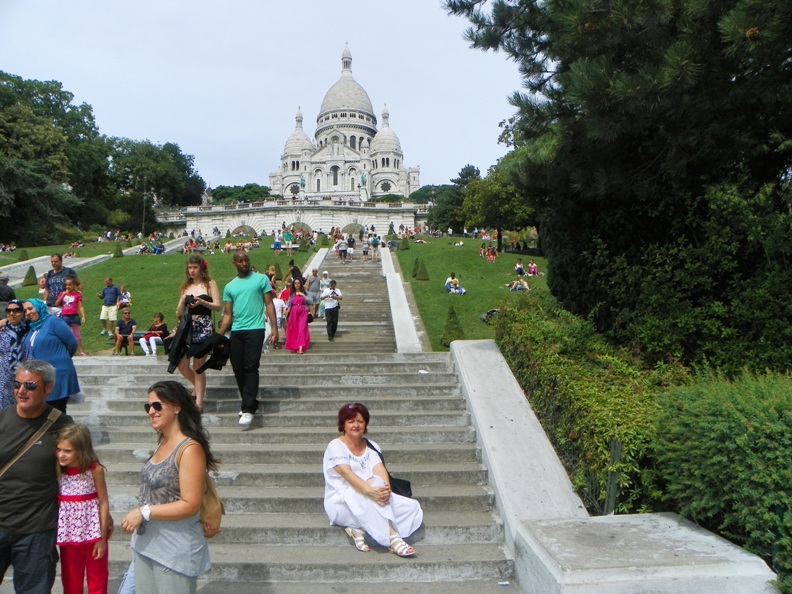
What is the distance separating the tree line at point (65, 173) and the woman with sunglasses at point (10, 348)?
118 ft

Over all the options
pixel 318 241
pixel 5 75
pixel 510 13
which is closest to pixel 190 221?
pixel 5 75

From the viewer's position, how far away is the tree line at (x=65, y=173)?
37844 mm

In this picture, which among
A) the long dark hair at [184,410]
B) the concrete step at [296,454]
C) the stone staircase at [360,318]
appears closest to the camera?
the long dark hair at [184,410]

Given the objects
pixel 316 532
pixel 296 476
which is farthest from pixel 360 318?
pixel 316 532

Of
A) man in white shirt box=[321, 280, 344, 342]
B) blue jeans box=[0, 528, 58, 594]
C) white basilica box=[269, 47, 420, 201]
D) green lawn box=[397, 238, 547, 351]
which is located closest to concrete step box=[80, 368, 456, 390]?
green lawn box=[397, 238, 547, 351]

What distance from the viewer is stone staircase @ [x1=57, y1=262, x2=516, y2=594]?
390cm

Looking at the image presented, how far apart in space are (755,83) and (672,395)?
2.72 meters

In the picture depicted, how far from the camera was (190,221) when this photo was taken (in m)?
59.3

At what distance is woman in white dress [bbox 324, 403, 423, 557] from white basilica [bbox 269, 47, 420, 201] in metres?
84.7

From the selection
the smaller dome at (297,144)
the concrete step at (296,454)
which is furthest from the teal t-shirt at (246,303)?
the smaller dome at (297,144)

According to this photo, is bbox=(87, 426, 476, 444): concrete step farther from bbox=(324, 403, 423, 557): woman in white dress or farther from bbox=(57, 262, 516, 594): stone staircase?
bbox=(324, 403, 423, 557): woman in white dress

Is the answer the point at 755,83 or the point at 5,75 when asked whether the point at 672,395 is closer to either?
the point at 755,83

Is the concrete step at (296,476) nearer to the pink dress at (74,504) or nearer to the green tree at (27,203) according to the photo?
the pink dress at (74,504)

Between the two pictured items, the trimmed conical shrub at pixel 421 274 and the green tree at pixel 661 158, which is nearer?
the green tree at pixel 661 158
